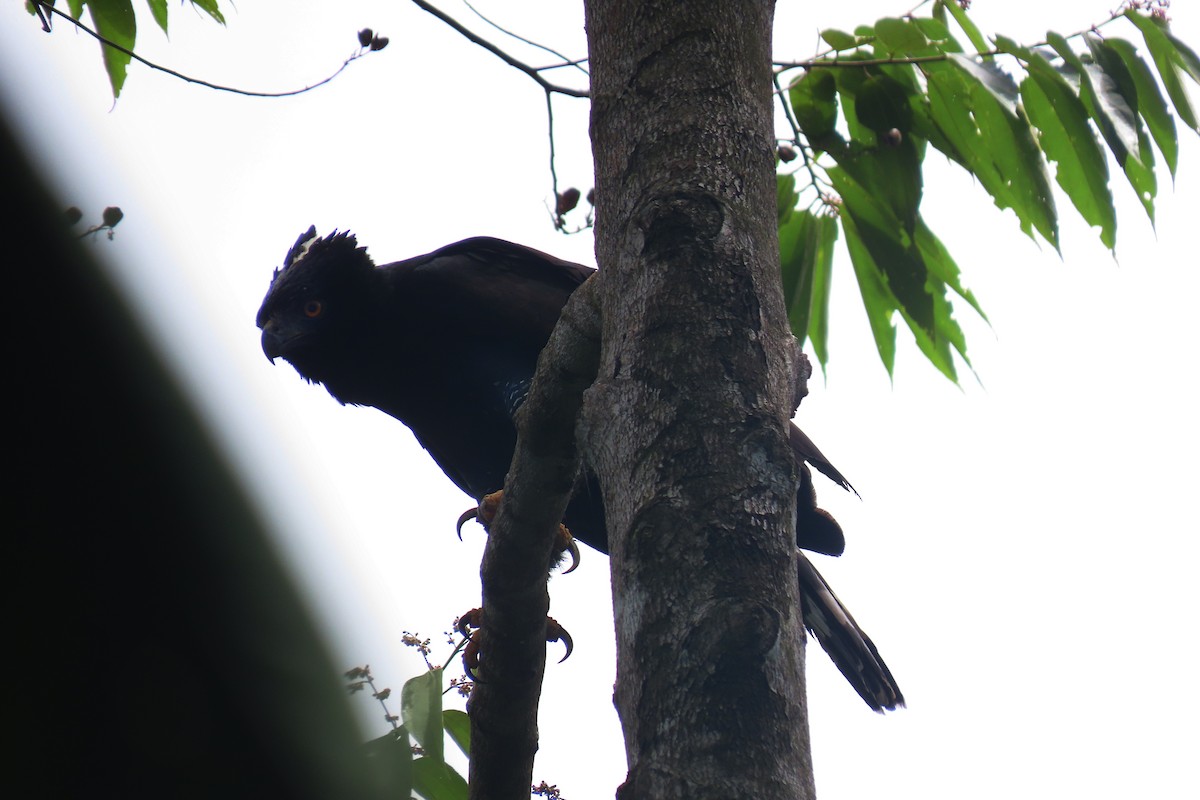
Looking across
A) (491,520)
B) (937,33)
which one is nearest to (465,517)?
(491,520)

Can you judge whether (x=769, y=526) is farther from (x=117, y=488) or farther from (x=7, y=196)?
(x=7, y=196)

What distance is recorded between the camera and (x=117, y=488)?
1.22 meters

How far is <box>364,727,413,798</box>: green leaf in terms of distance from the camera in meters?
2.10

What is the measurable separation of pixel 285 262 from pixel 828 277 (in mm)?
2336

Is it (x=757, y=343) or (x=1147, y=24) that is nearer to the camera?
(x=757, y=343)

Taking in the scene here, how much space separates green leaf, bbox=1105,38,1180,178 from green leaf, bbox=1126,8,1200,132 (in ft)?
0.11

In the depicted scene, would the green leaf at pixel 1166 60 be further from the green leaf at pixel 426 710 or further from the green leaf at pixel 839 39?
the green leaf at pixel 426 710

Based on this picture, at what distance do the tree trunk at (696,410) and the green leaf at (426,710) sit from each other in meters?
1.04

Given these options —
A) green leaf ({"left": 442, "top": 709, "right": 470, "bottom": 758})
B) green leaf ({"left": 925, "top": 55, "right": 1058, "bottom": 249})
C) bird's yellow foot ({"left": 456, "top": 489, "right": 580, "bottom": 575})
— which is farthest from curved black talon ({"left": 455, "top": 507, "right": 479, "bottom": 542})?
green leaf ({"left": 925, "top": 55, "right": 1058, "bottom": 249})

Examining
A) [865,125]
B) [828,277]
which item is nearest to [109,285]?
[865,125]

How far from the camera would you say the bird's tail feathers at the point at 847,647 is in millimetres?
3791

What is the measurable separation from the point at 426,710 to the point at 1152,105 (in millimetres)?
2399

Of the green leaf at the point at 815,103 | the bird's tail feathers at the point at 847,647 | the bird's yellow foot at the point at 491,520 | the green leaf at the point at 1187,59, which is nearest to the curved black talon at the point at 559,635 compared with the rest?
the bird's yellow foot at the point at 491,520

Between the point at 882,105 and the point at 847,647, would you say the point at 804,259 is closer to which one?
the point at 882,105
